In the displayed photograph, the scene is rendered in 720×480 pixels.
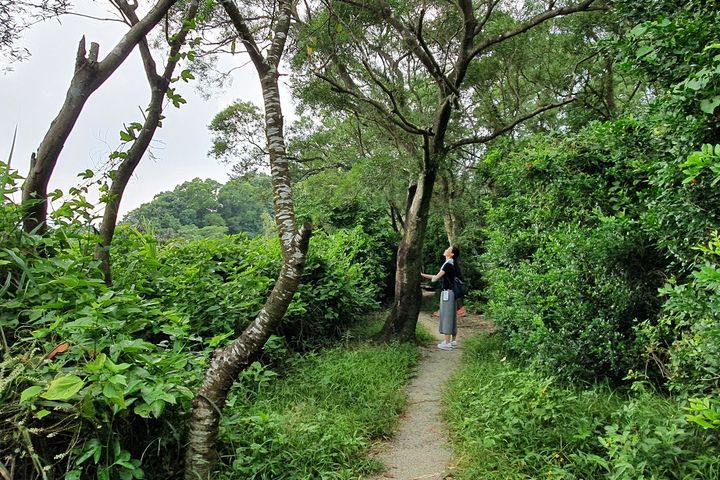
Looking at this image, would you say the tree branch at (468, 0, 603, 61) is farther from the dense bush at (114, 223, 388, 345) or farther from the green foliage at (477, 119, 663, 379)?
the dense bush at (114, 223, 388, 345)

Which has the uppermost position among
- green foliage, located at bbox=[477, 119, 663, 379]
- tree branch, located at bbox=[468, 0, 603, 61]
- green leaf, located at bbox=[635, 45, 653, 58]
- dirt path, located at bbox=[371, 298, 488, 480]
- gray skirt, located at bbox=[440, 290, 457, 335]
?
tree branch, located at bbox=[468, 0, 603, 61]

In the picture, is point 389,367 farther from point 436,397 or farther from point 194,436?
point 194,436

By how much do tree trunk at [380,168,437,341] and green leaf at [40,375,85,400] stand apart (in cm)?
513

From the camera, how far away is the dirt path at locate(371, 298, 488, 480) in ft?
10.00

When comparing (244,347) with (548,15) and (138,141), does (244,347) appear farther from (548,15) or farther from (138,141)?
(548,15)

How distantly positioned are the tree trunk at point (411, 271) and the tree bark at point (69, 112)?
444 cm

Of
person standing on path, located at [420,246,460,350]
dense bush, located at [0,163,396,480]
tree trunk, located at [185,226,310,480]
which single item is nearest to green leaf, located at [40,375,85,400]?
dense bush, located at [0,163,396,480]

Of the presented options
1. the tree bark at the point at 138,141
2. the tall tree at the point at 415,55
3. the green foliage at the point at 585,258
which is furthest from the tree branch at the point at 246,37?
the green foliage at the point at 585,258

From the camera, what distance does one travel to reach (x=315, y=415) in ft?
11.6

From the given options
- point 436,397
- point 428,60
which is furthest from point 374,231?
point 436,397

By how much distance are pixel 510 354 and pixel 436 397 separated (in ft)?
Answer: 4.70

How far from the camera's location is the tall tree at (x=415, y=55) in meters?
5.81

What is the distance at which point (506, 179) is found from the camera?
533 centimetres

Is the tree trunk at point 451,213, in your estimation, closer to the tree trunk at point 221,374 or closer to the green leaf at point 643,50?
the green leaf at point 643,50
